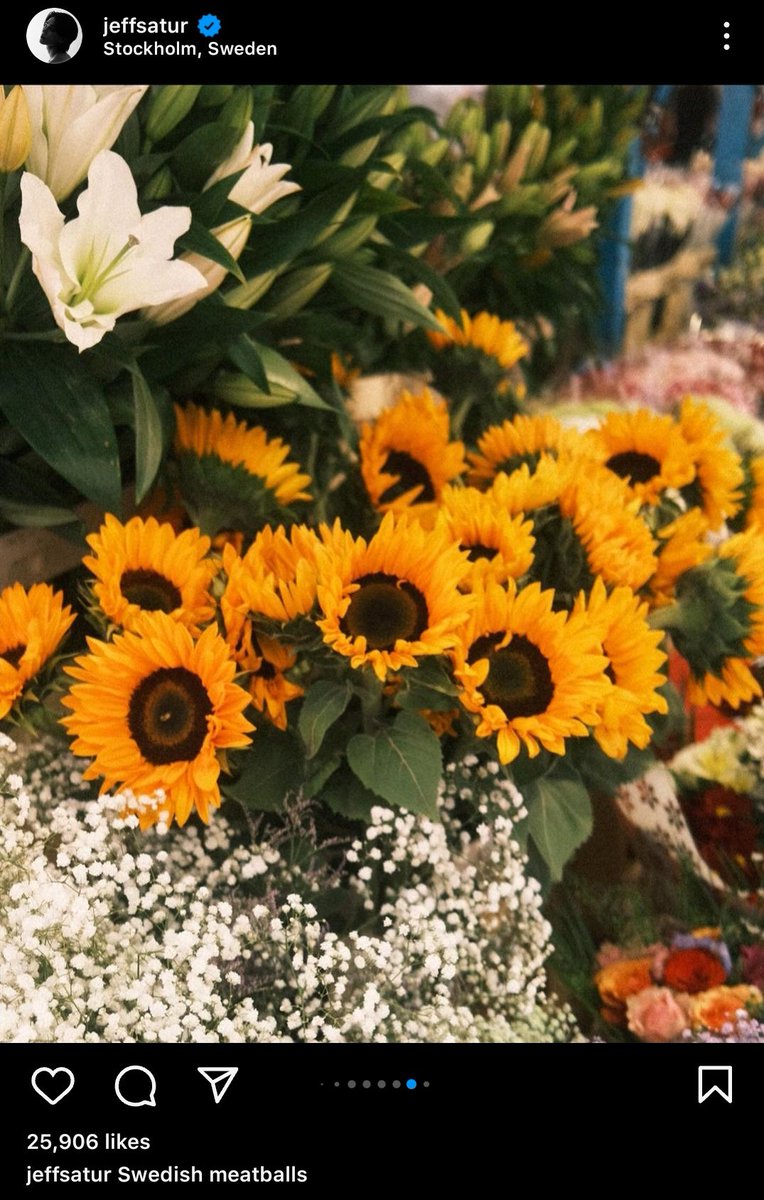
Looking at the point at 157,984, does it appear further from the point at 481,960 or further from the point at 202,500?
the point at 202,500

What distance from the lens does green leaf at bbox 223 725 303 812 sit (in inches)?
22.7

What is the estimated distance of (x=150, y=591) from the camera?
59 centimetres

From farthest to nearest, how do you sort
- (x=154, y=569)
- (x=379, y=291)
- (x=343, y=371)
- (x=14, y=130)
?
(x=343, y=371)
(x=379, y=291)
(x=154, y=569)
(x=14, y=130)

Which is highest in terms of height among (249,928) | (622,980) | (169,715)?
(169,715)

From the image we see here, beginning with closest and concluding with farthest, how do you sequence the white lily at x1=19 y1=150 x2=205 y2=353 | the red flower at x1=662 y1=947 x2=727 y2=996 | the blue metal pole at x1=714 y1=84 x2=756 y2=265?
the white lily at x1=19 y1=150 x2=205 y2=353
the red flower at x1=662 y1=947 x2=727 y2=996
the blue metal pole at x1=714 y1=84 x2=756 y2=265

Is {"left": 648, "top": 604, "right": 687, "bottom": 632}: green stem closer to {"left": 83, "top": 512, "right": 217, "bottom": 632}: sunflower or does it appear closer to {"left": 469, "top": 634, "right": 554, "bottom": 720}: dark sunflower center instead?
{"left": 469, "top": 634, "right": 554, "bottom": 720}: dark sunflower center

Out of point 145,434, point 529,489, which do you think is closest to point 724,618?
point 529,489

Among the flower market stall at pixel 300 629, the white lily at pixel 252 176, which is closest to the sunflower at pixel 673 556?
the flower market stall at pixel 300 629

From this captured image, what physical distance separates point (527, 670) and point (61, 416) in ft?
0.88

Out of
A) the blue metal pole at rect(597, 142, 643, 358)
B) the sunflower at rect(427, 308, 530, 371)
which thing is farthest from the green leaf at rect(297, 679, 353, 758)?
the blue metal pole at rect(597, 142, 643, 358)

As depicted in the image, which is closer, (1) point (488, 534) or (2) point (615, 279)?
(1) point (488, 534)

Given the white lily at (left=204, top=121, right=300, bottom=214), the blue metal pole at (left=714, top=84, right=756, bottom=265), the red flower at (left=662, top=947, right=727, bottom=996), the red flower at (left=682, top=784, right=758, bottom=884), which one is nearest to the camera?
the white lily at (left=204, top=121, right=300, bottom=214)

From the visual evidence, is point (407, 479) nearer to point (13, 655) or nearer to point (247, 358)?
point (247, 358)
